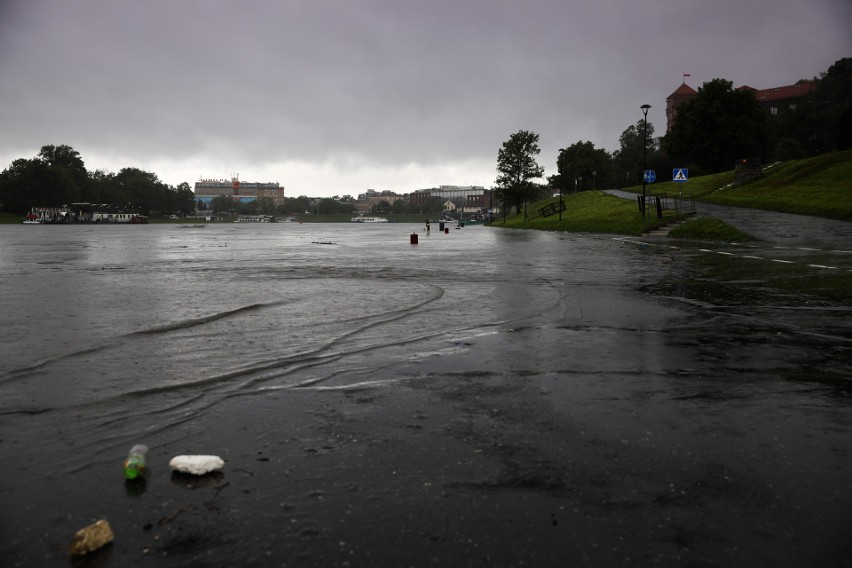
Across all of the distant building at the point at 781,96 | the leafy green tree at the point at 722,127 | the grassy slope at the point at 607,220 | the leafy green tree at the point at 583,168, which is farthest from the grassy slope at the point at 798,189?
the distant building at the point at 781,96

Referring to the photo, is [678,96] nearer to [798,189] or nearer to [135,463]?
[798,189]

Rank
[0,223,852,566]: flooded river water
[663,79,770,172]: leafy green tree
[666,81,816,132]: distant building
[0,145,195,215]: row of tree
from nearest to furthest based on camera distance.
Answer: [0,223,852,566]: flooded river water, [663,79,770,172]: leafy green tree, [666,81,816,132]: distant building, [0,145,195,215]: row of tree

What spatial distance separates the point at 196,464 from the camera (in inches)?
153

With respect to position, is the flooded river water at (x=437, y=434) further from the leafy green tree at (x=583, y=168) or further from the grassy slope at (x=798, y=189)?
the leafy green tree at (x=583, y=168)

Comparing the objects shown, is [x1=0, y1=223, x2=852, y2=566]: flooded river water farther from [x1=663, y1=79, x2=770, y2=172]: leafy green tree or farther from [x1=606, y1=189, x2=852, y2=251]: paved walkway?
[x1=663, y1=79, x2=770, y2=172]: leafy green tree

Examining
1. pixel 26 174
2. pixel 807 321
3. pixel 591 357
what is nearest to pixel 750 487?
pixel 591 357

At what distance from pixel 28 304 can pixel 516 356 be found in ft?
32.9

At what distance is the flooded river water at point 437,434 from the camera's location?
3.13 meters

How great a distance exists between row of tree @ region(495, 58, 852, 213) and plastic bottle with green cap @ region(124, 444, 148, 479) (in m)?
76.1

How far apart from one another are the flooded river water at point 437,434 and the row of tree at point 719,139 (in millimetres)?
71280

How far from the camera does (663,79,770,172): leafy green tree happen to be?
82.1 meters

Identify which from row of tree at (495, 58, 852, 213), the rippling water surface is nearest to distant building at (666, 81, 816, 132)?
row of tree at (495, 58, 852, 213)

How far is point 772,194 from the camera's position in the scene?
156 feet

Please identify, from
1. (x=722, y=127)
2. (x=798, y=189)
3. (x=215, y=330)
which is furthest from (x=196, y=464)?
(x=722, y=127)
